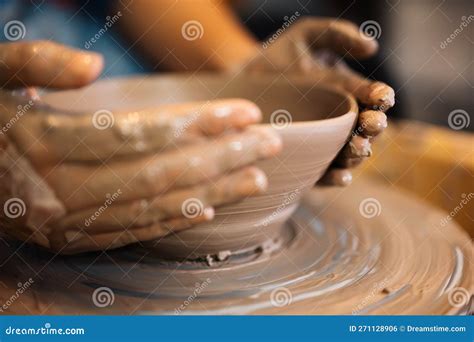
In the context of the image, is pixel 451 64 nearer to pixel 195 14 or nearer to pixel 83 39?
pixel 195 14

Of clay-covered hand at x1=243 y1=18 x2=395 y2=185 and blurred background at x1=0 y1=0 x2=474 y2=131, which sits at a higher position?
blurred background at x1=0 y1=0 x2=474 y2=131

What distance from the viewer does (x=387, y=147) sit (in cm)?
151

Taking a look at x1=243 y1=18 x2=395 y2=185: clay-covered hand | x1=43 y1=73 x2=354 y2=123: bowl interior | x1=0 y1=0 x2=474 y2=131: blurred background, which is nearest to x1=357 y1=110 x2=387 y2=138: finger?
x1=243 y1=18 x2=395 y2=185: clay-covered hand

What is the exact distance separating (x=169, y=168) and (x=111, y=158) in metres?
0.08

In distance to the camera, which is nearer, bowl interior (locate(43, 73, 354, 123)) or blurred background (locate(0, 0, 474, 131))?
bowl interior (locate(43, 73, 354, 123))

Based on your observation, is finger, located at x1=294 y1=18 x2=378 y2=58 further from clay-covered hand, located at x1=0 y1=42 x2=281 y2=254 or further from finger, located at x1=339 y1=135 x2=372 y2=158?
clay-covered hand, located at x1=0 y1=42 x2=281 y2=254

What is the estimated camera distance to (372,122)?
3.03 ft

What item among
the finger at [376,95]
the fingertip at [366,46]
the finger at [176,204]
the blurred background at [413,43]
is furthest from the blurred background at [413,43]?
the finger at [176,204]

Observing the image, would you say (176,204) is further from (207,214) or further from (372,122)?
(372,122)

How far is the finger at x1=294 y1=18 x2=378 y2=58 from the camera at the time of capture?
1.26 m

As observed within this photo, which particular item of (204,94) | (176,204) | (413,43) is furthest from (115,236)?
(413,43)

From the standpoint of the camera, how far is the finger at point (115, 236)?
0.82 m

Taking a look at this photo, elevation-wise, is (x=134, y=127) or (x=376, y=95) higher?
(x=376, y=95)

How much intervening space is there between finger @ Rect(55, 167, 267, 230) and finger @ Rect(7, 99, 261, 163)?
77 millimetres
